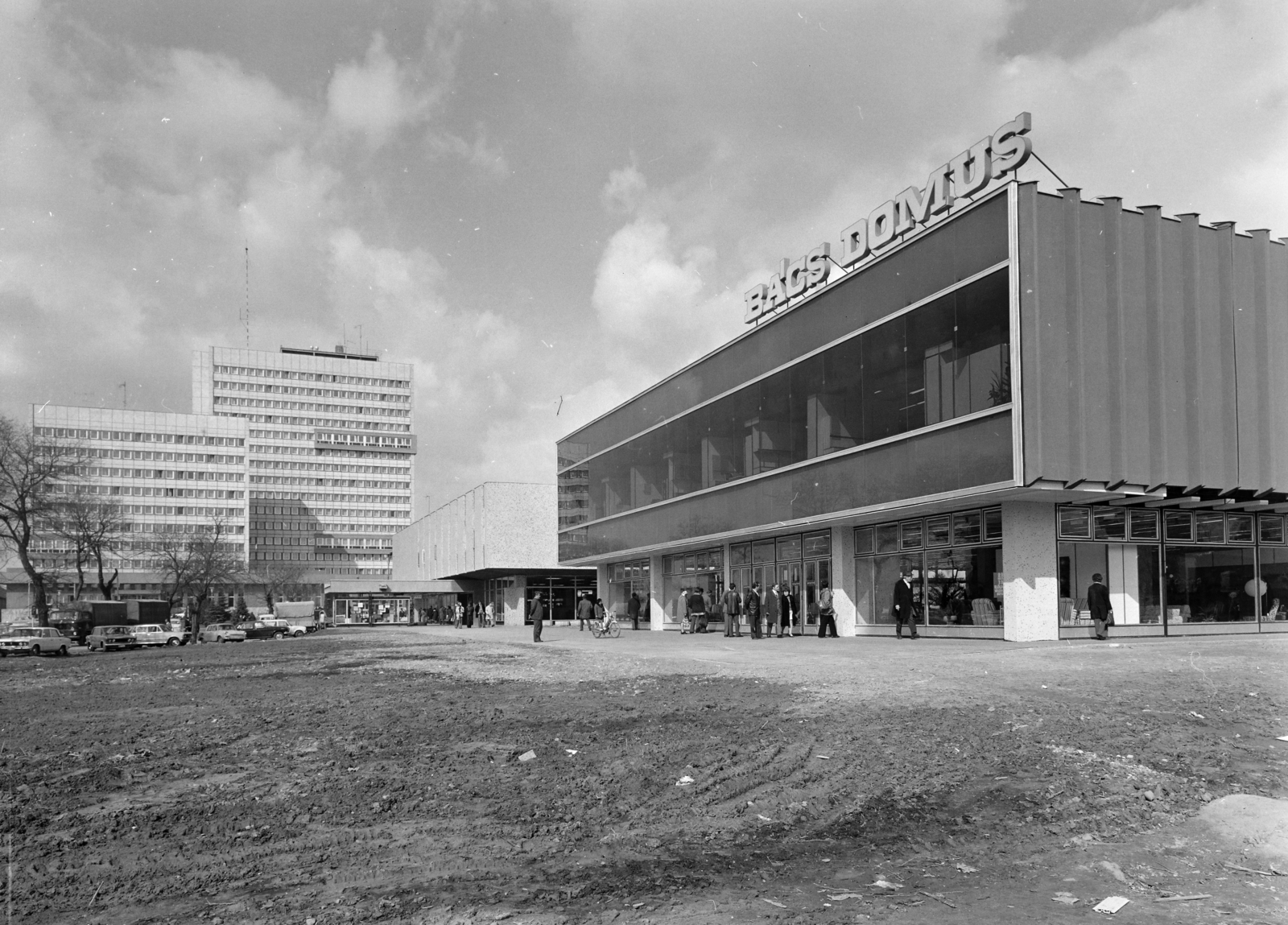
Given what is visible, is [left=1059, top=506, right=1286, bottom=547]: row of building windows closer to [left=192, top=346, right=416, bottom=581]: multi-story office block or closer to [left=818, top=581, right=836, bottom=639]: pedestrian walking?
[left=818, top=581, right=836, bottom=639]: pedestrian walking

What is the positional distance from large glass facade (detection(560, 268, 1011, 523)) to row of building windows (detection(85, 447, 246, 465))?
4967 inches

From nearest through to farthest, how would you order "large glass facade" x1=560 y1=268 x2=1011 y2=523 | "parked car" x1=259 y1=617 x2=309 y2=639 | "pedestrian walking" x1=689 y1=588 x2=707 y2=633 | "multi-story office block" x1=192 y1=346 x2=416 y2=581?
"large glass facade" x1=560 y1=268 x2=1011 y2=523 → "pedestrian walking" x1=689 y1=588 x2=707 y2=633 → "parked car" x1=259 y1=617 x2=309 y2=639 → "multi-story office block" x1=192 y1=346 x2=416 y2=581

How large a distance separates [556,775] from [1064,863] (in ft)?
14.3

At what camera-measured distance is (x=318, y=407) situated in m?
186

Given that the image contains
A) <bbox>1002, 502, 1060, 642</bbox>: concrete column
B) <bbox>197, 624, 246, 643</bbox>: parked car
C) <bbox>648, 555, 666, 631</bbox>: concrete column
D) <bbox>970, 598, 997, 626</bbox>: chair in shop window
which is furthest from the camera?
<bbox>197, 624, 246, 643</bbox>: parked car

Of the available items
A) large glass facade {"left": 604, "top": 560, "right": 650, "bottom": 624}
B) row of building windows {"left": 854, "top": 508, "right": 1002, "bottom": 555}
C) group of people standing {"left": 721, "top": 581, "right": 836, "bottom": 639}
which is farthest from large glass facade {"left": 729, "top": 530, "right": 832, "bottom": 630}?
large glass facade {"left": 604, "top": 560, "right": 650, "bottom": 624}

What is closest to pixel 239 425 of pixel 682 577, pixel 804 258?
pixel 682 577

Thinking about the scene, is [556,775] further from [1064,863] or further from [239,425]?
[239,425]

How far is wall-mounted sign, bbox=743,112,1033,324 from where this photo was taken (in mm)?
24047

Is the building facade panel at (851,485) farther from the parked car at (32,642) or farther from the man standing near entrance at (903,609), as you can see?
the parked car at (32,642)

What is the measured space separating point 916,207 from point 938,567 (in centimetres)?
957

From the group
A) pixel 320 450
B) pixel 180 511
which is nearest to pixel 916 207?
pixel 180 511

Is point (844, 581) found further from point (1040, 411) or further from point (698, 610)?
point (1040, 411)

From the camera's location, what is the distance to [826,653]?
2270cm
